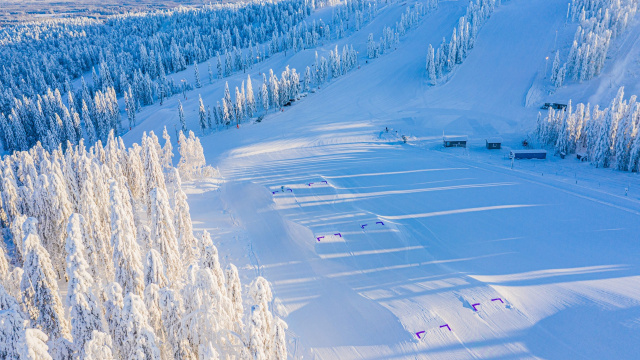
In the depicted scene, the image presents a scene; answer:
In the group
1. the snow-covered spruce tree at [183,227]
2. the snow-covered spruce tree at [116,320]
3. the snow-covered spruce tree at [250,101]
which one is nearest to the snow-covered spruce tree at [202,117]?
the snow-covered spruce tree at [250,101]

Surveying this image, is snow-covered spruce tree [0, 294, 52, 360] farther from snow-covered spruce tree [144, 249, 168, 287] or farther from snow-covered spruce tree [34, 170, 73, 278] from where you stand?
snow-covered spruce tree [34, 170, 73, 278]

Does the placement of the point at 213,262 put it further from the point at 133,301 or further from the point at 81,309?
the point at 81,309

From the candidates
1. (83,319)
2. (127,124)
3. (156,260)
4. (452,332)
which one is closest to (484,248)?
(452,332)

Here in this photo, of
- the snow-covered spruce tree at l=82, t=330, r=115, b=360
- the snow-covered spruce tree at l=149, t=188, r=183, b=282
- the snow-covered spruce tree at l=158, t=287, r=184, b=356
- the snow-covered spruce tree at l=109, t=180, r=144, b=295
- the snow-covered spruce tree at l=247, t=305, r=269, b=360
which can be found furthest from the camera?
the snow-covered spruce tree at l=149, t=188, r=183, b=282

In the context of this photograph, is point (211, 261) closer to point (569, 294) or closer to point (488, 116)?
point (569, 294)

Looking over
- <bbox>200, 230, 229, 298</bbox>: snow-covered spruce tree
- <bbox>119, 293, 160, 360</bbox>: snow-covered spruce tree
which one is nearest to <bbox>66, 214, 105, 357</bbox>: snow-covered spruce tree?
<bbox>119, 293, 160, 360</bbox>: snow-covered spruce tree
